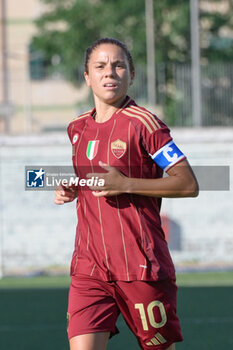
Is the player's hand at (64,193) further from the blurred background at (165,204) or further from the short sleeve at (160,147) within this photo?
the short sleeve at (160,147)

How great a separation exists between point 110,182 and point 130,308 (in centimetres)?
69

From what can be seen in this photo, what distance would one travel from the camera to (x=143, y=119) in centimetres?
403

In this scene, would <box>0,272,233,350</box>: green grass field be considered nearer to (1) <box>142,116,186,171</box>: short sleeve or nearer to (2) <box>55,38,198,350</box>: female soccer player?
(2) <box>55,38,198,350</box>: female soccer player

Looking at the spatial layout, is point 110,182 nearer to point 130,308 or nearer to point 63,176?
point 63,176

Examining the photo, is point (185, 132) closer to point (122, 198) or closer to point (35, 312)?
point (35, 312)

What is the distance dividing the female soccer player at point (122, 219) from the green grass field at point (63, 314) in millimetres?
3138

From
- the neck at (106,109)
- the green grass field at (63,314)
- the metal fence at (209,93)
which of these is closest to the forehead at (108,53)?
the neck at (106,109)

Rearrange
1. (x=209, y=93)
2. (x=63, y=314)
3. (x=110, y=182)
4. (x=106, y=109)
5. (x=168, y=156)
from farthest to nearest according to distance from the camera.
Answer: (x=209, y=93) → (x=63, y=314) → (x=106, y=109) → (x=168, y=156) → (x=110, y=182)

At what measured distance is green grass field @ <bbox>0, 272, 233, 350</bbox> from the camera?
748cm

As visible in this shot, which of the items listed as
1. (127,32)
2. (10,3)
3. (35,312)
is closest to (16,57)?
(10,3)

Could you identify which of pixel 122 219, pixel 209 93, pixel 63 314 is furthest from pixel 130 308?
pixel 209 93

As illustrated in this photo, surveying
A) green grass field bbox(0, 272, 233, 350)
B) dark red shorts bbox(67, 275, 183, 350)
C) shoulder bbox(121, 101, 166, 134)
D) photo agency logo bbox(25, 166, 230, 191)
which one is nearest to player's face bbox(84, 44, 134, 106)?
shoulder bbox(121, 101, 166, 134)

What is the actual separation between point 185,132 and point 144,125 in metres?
10.3

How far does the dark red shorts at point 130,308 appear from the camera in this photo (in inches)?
161
